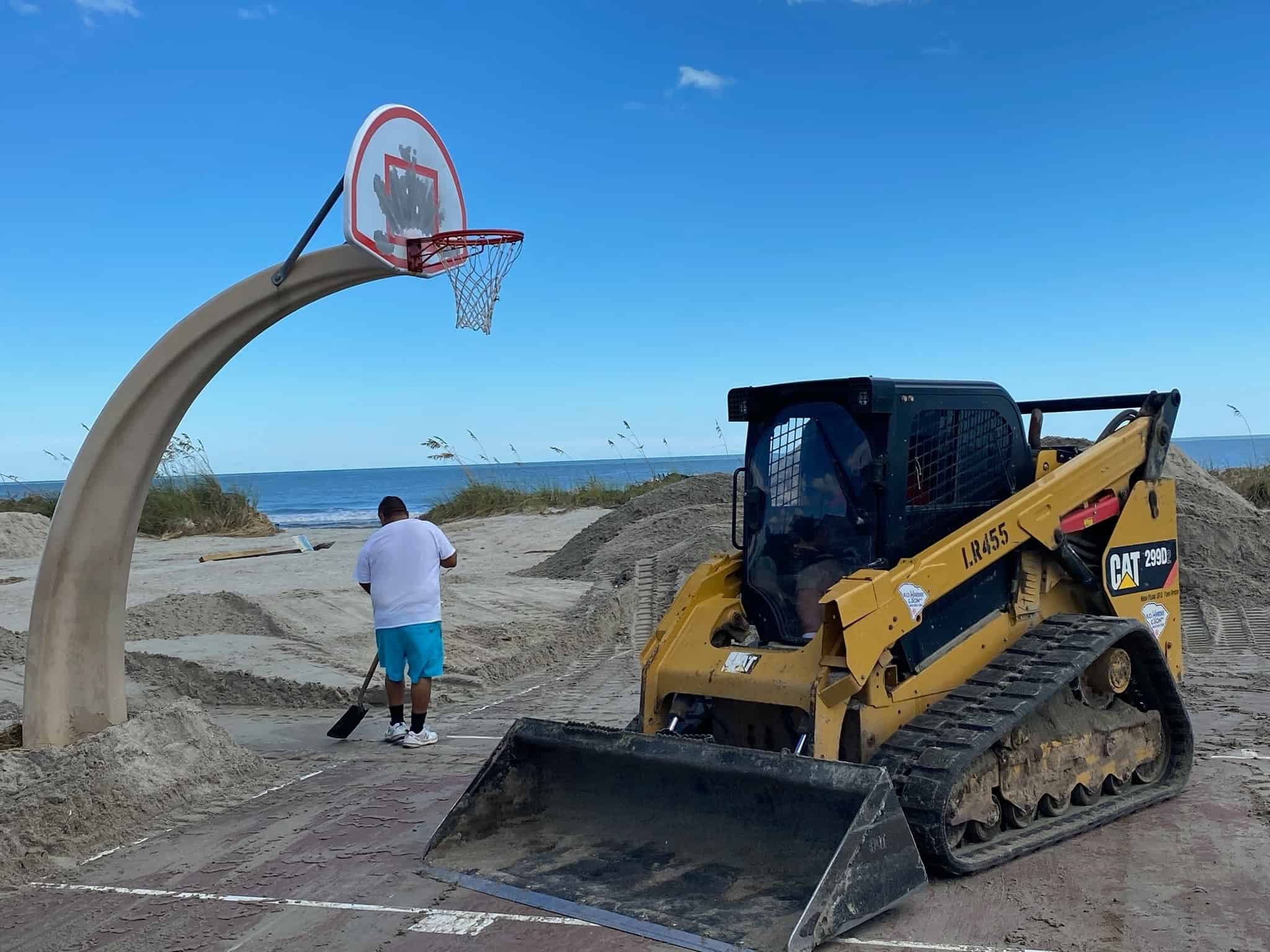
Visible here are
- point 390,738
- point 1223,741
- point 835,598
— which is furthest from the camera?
point 390,738

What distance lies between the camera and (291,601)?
11.2 meters

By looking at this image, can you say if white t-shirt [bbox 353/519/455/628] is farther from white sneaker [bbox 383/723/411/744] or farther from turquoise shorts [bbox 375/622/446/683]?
white sneaker [bbox 383/723/411/744]

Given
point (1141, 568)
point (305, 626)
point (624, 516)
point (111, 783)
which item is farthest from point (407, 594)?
point (624, 516)

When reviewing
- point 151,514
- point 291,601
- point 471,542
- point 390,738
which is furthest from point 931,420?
point 151,514

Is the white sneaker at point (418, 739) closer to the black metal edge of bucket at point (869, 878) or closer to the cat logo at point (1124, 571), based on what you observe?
the black metal edge of bucket at point (869, 878)

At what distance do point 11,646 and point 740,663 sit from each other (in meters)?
7.27

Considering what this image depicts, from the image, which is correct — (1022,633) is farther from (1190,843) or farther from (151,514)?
(151,514)

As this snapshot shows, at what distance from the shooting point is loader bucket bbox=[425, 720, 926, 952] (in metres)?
4.03

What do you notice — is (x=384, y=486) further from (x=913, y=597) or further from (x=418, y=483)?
(x=913, y=597)

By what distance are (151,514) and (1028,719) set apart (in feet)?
67.0

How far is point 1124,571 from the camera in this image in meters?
6.15

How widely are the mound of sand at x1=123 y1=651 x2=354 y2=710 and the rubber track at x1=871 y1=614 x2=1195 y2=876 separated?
206 inches

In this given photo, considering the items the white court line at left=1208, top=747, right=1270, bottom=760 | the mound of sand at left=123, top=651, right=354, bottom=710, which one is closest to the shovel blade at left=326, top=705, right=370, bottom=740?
the mound of sand at left=123, top=651, right=354, bottom=710

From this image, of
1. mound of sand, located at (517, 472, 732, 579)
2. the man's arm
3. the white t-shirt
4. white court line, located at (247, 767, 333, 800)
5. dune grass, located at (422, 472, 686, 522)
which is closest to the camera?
white court line, located at (247, 767, 333, 800)
